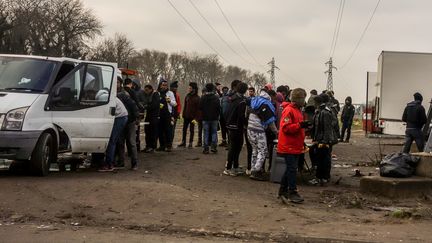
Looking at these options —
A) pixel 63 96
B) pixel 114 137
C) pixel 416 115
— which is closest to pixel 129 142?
pixel 114 137

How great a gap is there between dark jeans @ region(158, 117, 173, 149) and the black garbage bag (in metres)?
6.23

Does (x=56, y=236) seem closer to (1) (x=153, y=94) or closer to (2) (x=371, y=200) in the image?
(2) (x=371, y=200)

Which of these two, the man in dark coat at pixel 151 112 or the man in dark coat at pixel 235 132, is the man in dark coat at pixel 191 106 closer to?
the man in dark coat at pixel 151 112

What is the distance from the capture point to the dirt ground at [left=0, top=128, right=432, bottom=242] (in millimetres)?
6777

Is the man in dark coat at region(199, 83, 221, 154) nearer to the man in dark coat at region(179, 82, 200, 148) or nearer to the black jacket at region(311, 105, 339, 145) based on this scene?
the man in dark coat at region(179, 82, 200, 148)

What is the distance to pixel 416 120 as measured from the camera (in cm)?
1514

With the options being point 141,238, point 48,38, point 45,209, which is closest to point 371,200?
point 141,238

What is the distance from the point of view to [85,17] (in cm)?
8712

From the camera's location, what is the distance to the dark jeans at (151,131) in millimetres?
14367

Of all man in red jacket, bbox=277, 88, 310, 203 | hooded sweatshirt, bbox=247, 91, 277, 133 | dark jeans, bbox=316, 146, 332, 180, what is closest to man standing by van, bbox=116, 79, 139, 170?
hooded sweatshirt, bbox=247, 91, 277, 133

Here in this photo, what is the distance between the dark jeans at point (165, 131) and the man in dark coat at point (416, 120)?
6341 mm

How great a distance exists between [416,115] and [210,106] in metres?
5.45

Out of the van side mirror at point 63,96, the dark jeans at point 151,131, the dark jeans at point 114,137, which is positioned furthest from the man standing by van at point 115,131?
the dark jeans at point 151,131

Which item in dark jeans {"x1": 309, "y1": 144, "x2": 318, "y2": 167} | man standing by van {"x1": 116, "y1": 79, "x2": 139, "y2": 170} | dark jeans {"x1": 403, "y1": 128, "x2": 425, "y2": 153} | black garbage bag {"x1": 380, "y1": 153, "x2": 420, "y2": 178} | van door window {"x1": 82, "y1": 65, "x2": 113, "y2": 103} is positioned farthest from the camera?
dark jeans {"x1": 403, "y1": 128, "x2": 425, "y2": 153}
